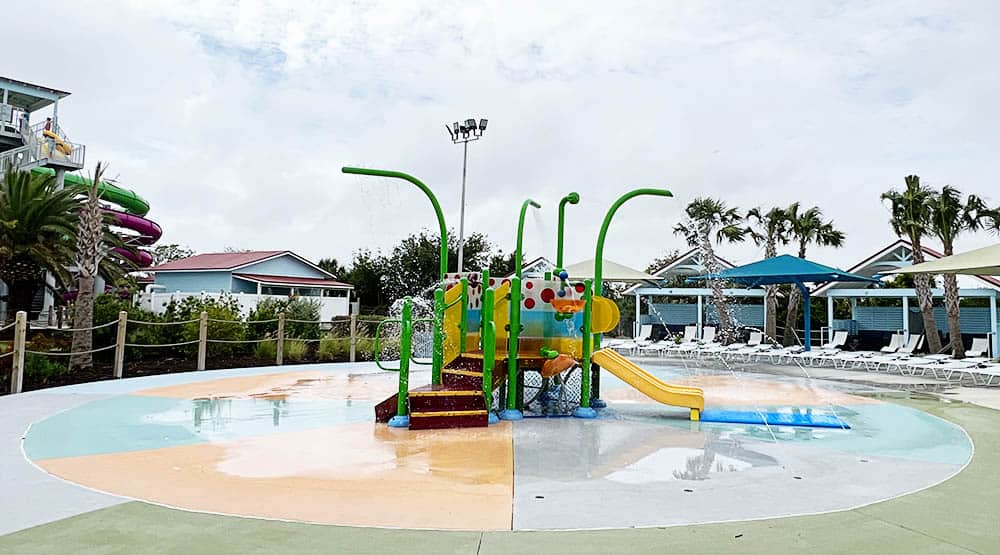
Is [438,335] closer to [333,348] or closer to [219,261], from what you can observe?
[333,348]

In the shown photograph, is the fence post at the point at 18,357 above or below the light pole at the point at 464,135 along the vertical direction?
below

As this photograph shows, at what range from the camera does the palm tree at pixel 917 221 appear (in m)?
19.8

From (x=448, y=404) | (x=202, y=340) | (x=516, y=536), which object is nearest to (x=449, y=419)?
(x=448, y=404)

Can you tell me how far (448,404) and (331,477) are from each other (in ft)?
8.82

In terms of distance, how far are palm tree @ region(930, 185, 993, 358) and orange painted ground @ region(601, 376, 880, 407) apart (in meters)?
9.66

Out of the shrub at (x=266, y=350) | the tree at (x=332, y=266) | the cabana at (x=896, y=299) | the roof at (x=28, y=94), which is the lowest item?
the shrub at (x=266, y=350)

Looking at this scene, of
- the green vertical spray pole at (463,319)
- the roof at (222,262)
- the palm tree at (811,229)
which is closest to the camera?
the green vertical spray pole at (463,319)

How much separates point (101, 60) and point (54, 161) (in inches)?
438

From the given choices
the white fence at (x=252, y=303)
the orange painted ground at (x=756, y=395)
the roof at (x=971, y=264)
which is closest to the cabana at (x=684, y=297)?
the white fence at (x=252, y=303)

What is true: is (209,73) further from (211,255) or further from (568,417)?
(211,255)

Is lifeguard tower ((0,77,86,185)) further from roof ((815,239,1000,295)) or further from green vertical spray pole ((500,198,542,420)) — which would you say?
roof ((815,239,1000,295))

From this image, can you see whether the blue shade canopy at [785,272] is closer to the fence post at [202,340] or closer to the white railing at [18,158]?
the fence post at [202,340]

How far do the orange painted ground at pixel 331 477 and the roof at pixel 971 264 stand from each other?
10365mm

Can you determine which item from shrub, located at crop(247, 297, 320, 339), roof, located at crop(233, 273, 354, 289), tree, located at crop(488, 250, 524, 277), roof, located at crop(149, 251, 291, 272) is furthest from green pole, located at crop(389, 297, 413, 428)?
tree, located at crop(488, 250, 524, 277)
